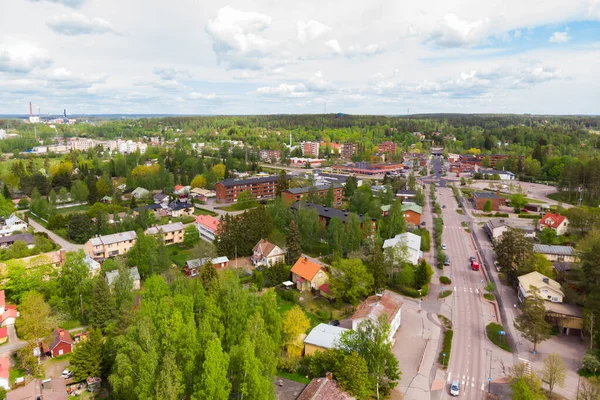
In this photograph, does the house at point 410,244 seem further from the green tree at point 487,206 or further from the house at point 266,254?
the green tree at point 487,206

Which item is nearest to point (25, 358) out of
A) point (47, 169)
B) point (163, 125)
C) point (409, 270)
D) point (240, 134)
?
point (409, 270)

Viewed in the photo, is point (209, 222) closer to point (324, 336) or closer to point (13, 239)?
point (13, 239)

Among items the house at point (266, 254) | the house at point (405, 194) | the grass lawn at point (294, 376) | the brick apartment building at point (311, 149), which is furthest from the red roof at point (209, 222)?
the brick apartment building at point (311, 149)

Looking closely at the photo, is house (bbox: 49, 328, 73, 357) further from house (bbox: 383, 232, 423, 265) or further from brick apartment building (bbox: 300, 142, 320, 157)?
brick apartment building (bbox: 300, 142, 320, 157)

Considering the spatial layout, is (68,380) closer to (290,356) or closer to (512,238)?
(290,356)

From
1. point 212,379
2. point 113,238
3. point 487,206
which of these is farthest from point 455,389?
point 487,206
